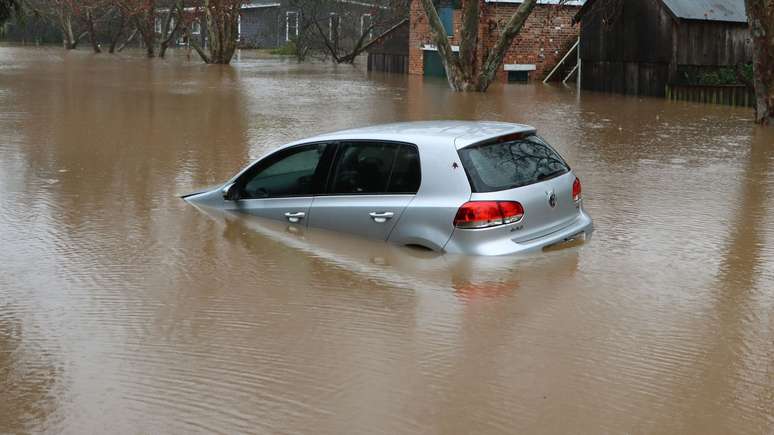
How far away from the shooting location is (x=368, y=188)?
872 cm

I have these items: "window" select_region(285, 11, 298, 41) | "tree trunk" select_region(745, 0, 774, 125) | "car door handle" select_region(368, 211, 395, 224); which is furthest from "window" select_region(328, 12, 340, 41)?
"car door handle" select_region(368, 211, 395, 224)

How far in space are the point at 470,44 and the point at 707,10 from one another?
20.3 ft

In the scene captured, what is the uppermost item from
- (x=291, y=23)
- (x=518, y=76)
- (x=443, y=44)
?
(x=291, y=23)

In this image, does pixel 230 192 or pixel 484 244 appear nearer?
pixel 484 244

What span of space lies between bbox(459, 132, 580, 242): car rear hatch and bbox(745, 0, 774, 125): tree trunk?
12.3 m

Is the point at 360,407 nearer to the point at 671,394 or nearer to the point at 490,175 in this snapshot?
the point at 671,394

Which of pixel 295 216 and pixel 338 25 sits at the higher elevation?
pixel 338 25

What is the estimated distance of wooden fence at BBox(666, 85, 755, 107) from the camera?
24.6 meters

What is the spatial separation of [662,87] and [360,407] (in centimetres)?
2356

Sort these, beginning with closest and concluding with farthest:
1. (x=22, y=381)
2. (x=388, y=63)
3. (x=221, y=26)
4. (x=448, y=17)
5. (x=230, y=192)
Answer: (x=22, y=381)
(x=230, y=192)
(x=448, y=17)
(x=221, y=26)
(x=388, y=63)

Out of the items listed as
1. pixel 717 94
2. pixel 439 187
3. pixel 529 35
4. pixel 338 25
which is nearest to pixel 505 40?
pixel 717 94

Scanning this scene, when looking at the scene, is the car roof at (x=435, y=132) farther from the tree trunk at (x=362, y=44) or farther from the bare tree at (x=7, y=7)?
the tree trunk at (x=362, y=44)

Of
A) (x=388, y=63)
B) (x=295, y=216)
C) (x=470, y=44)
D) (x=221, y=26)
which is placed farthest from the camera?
(x=388, y=63)

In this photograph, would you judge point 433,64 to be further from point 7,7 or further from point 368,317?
point 368,317
